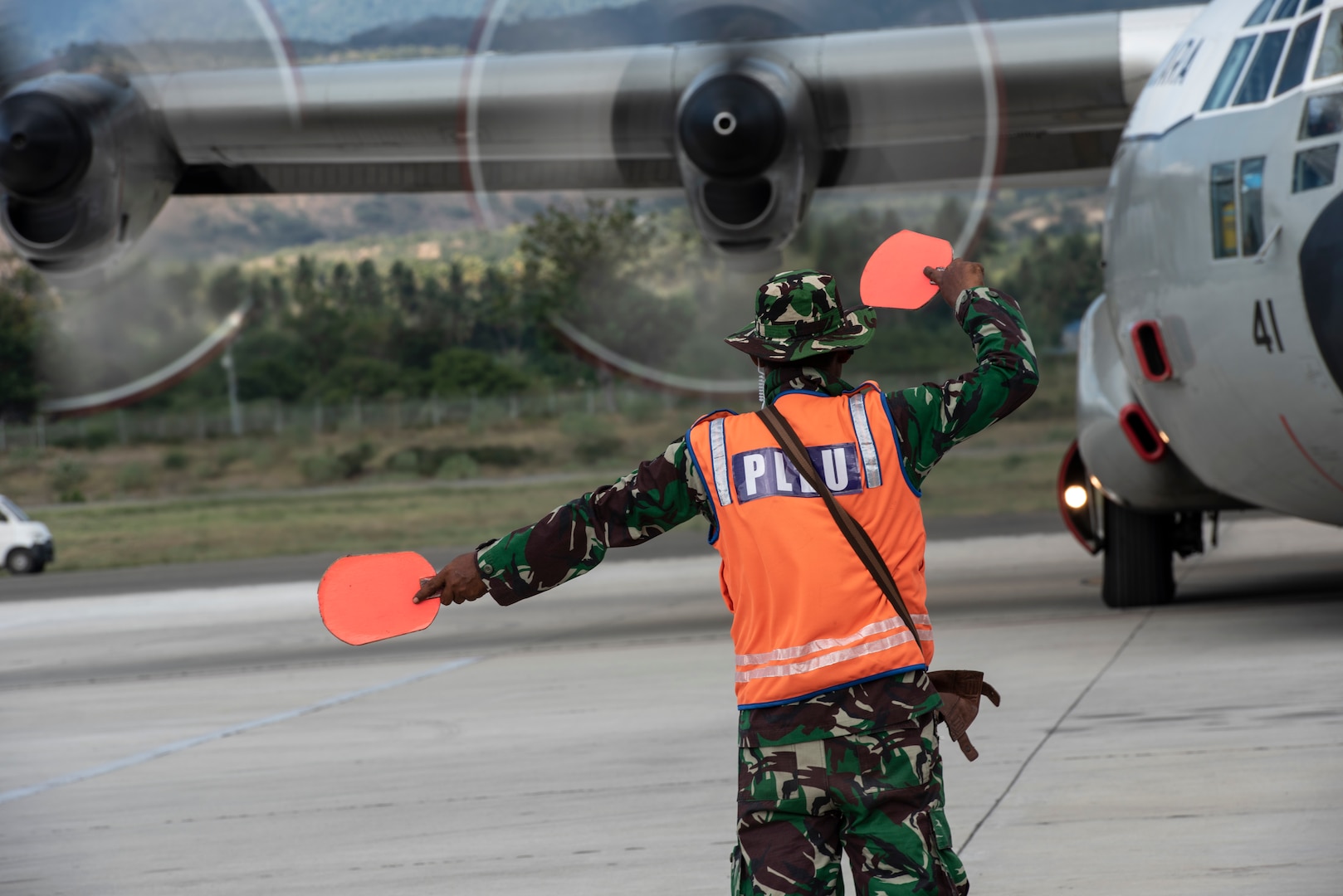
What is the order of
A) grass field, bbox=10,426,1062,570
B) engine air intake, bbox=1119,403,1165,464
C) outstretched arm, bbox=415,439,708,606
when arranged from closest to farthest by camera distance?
outstretched arm, bbox=415,439,708,606, engine air intake, bbox=1119,403,1165,464, grass field, bbox=10,426,1062,570

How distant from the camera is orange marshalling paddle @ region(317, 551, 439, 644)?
3.07m

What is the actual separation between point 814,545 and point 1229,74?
5.97 meters

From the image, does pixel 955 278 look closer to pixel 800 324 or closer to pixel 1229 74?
pixel 800 324

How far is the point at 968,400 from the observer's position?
115 inches

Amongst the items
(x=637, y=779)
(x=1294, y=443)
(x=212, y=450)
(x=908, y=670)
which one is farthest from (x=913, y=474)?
(x=212, y=450)

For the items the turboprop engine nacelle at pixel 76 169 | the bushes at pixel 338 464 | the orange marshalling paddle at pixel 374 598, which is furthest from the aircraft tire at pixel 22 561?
the orange marshalling paddle at pixel 374 598

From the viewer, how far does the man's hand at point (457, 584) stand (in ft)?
10.0

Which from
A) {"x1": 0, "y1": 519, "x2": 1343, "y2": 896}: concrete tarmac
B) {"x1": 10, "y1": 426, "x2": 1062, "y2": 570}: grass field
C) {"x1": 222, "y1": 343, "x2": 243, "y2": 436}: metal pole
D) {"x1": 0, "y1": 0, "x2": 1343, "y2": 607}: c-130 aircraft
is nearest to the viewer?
{"x1": 0, "y1": 519, "x2": 1343, "y2": 896}: concrete tarmac

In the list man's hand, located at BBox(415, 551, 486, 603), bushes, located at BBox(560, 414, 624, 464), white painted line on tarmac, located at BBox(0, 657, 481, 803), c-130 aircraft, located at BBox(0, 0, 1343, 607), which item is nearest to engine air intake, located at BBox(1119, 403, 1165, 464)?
c-130 aircraft, located at BBox(0, 0, 1343, 607)

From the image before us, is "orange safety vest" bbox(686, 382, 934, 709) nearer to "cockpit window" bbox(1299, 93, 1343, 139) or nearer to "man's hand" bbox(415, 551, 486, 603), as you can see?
"man's hand" bbox(415, 551, 486, 603)

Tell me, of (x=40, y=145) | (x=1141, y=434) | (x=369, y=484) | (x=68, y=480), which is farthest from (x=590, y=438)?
(x=1141, y=434)

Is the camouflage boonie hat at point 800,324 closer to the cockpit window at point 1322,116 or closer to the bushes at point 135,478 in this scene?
the cockpit window at point 1322,116

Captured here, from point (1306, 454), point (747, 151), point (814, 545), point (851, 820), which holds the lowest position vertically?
point (1306, 454)

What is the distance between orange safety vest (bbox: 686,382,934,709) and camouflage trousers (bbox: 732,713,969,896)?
118mm
